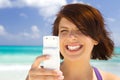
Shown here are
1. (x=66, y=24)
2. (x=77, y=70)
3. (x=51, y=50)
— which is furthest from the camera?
(x=77, y=70)

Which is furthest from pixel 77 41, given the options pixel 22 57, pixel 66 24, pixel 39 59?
pixel 22 57

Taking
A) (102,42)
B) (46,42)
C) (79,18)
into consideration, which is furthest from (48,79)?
(102,42)

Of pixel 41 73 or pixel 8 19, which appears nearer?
pixel 41 73

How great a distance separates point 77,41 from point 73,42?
3cm

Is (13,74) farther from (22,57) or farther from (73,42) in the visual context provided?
(73,42)

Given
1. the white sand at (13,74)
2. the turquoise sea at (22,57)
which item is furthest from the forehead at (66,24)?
the turquoise sea at (22,57)

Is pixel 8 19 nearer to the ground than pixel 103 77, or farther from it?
farther from it

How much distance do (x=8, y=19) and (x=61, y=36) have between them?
16645 millimetres

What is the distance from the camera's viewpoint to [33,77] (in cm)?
A: 199

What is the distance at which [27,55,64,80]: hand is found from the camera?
191 centimetres

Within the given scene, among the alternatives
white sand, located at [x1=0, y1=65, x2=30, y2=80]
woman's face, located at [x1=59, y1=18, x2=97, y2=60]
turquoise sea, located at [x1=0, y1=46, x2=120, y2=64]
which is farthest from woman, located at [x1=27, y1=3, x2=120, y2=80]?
turquoise sea, located at [x1=0, y1=46, x2=120, y2=64]

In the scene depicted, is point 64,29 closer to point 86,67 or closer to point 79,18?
point 79,18

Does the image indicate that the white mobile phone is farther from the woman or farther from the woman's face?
the woman's face

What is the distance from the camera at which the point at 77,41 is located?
2.18 meters
